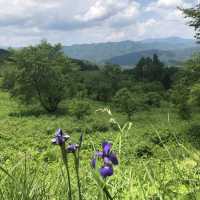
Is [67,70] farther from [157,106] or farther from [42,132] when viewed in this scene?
[42,132]

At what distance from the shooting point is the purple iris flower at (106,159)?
4.83 ft

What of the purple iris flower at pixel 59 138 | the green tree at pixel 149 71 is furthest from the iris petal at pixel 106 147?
the green tree at pixel 149 71

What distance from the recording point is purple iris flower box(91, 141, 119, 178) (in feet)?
4.83

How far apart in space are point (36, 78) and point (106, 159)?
144 feet

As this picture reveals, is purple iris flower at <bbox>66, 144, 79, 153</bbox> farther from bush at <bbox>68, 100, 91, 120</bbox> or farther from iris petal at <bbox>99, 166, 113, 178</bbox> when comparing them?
bush at <bbox>68, 100, 91, 120</bbox>

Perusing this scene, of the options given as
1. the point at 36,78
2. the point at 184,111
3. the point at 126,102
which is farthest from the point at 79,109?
the point at 184,111

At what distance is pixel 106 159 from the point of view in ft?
4.93

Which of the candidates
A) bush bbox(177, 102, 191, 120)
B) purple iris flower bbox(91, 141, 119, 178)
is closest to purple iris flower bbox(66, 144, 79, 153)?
purple iris flower bbox(91, 141, 119, 178)

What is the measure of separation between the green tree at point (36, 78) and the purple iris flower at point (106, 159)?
Result: 141 ft

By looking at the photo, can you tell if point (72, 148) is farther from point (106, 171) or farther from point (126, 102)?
point (126, 102)

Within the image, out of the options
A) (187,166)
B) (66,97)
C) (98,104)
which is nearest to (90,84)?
(98,104)

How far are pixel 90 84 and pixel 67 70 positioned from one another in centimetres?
1273

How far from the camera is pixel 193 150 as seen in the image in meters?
1.92

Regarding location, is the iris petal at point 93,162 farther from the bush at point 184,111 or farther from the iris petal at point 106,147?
the bush at point 184,111
